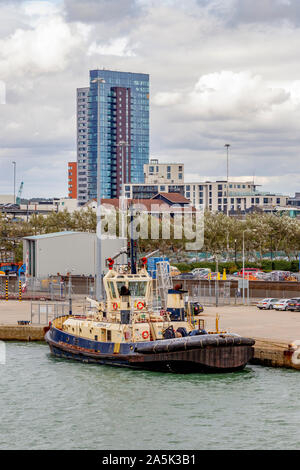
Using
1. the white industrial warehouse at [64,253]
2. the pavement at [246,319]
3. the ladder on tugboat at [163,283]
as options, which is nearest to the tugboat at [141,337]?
the ladder on tugboat at [163,283]

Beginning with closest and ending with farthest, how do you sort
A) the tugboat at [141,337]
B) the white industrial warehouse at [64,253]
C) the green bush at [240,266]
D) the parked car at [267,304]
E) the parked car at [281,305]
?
1. the tugboat at [141,337]
2. the parked car at [281,305]
3. the parked car at [267,304]
4. the white industrial warehouse at [64,253]
5. the green bush at [240,266]

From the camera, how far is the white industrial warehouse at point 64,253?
83938 millimetres

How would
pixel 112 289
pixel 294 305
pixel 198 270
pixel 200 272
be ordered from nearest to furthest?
pixel 112 289
pixel 294 305
pixel 200 272
pixel 198 270

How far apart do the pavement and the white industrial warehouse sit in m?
15.2

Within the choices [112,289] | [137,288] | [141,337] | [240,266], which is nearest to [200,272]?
[240,266]

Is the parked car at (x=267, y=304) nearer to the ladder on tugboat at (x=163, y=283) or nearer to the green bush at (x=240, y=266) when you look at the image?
the ladder on tugboat at (x=163, y=283)

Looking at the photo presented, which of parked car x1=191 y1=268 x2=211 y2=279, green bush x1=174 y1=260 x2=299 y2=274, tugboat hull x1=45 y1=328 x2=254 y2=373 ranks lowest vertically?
tugboat hull x1=45 y1=328 x2=254 y2=373

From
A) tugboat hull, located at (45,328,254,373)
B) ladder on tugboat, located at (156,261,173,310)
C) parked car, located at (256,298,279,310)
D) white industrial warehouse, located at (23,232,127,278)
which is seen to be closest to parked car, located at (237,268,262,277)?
white industrial warehouse, located at (23,232,127,278)

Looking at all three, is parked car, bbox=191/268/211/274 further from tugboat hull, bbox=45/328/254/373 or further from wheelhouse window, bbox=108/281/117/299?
tugboat hull, bbox=45/328/254/373

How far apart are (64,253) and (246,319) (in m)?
34.6

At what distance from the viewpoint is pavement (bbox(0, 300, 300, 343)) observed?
46191mm

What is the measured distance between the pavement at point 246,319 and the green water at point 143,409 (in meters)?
6.33

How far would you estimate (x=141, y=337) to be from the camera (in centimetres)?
4072

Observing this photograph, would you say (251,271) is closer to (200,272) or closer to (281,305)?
(200,272)
